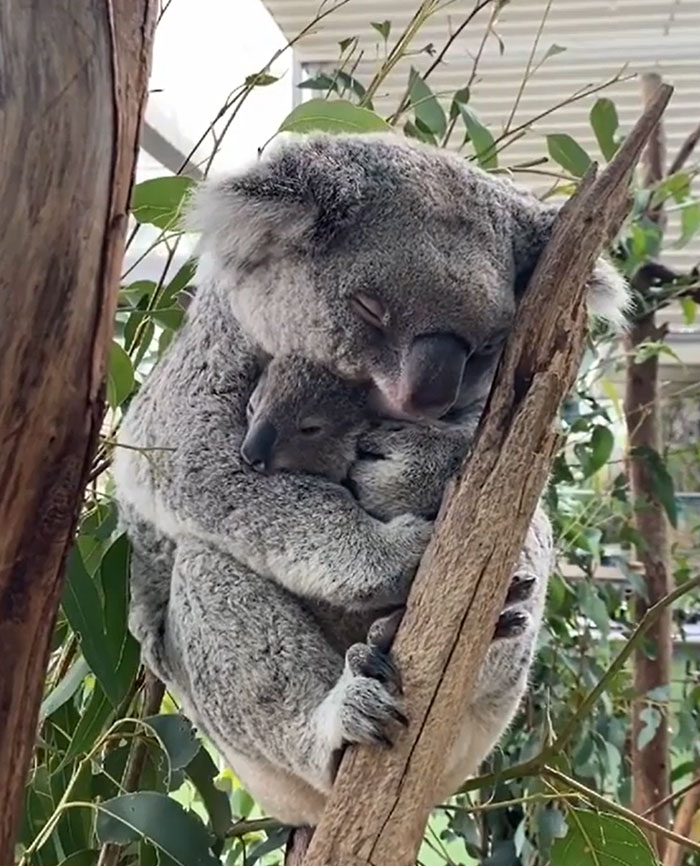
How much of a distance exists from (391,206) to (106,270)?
0.62 m

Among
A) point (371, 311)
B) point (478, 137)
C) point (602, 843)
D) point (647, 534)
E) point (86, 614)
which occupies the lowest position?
point (602, 843)

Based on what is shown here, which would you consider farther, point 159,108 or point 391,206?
point 159,108

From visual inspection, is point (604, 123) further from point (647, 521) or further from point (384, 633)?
point (384, 633)

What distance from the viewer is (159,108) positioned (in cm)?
275

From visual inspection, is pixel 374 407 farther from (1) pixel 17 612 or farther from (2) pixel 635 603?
(2) pixel 635 603

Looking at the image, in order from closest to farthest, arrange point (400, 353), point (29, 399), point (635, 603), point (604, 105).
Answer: point (29, 399) < point (400, 353) < point (604, 105) < point (635, 603)

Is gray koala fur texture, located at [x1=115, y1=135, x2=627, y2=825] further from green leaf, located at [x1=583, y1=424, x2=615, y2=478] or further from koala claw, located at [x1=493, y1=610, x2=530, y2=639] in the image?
green leaf, located at [x1=583, y1=424, x2=615, y2=478]

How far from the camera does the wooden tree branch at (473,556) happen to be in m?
1.17

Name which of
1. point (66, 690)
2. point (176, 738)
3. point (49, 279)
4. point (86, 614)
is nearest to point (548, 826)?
point (176, 738)

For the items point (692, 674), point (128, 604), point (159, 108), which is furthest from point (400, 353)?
point (692, 674)

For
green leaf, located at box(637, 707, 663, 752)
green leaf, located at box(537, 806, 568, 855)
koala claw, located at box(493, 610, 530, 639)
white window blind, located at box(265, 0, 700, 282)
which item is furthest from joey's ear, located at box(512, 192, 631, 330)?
white window blind, located at box(265, 0, 700, 282)

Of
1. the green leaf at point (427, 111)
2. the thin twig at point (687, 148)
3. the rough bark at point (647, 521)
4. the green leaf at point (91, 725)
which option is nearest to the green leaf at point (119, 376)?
the green leaf at point (91, 725)

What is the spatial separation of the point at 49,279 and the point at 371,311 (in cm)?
59

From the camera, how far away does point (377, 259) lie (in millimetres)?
1520
